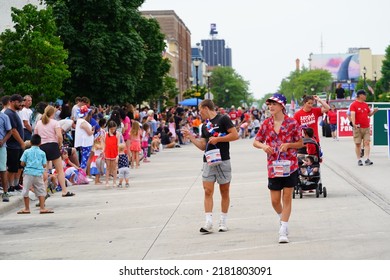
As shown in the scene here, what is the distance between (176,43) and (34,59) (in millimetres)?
90374

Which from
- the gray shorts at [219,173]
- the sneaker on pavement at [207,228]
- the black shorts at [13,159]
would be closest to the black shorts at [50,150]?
the black shorts at [13,159]

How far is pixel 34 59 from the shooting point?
1490 inches

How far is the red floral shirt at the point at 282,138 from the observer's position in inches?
434

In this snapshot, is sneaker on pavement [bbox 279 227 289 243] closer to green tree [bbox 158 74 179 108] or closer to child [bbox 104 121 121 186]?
child [bbox 104 121 121 186]

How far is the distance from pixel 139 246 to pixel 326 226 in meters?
2.73

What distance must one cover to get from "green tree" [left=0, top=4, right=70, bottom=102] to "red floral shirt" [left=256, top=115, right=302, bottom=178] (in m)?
25.8

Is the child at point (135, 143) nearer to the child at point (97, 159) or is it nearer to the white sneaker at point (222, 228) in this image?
the child at point (97, 159)

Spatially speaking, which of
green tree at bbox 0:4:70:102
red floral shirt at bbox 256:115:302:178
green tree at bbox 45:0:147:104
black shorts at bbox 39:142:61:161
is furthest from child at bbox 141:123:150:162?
red floral shirt at bbox 256:115:302:178

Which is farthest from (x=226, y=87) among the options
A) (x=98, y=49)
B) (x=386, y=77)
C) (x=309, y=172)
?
(x=309, y=172)

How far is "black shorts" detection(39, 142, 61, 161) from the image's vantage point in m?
17.9

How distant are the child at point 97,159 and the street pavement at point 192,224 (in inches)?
38.5

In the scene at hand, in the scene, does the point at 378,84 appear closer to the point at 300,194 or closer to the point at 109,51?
the point at 109,51

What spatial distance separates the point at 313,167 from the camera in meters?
16.3

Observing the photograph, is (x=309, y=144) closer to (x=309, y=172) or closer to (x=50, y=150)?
(x=309, y=172)
